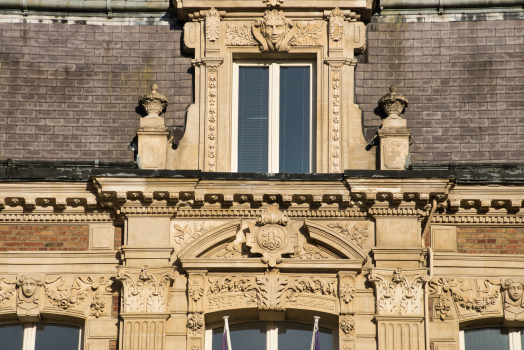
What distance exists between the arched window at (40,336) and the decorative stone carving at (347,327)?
3926mm

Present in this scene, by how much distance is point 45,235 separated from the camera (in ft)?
53.0

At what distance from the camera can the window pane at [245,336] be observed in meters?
15.9

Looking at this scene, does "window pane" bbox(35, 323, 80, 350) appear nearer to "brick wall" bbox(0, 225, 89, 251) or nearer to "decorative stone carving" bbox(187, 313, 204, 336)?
"brick wall" bbox(0, 225, 89, 251)

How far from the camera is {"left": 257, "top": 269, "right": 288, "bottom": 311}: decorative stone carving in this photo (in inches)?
612

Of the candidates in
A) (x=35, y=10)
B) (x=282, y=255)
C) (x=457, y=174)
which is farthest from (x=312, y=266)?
(x=35, y=10)

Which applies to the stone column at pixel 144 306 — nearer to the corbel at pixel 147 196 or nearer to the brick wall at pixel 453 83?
the corbel at pixel 147 196

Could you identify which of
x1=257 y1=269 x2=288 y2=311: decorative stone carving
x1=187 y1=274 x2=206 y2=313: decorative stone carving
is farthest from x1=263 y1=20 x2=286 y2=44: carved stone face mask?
x1=187 y1=274 x2=206 y2=313: decorative stone carving

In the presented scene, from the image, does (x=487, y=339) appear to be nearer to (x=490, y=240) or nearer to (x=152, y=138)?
(x=490, y=240)

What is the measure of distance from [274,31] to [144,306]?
4.98 meters

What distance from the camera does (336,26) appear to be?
17250 millimetres

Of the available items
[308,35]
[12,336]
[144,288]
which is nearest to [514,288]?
[308,35]

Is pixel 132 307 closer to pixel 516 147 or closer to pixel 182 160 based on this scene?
pixel 182 160

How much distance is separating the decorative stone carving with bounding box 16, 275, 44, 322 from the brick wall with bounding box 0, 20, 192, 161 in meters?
2.13

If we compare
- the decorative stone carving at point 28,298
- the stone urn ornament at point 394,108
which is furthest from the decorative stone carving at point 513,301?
the decorative stone carving at point 28,298
